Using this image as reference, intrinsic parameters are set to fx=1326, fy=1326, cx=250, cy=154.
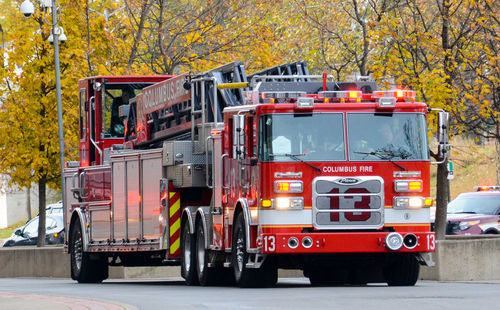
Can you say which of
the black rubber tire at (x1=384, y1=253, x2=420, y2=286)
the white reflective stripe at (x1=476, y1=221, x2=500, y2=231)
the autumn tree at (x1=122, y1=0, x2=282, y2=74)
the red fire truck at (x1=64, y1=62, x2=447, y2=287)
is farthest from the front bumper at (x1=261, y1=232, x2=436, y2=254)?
the white reflective stripe at (x1=476, y1=221, x2=500, y2=231)

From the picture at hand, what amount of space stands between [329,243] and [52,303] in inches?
153

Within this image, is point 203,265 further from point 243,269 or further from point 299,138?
point 299,138

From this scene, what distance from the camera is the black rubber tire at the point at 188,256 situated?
66.8 feet

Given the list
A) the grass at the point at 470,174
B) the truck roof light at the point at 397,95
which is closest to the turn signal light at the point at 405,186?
the truck roof light at the point at 397,95

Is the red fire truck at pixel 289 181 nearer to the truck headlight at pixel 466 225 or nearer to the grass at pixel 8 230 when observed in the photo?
the truck headlight at pixel 466 225

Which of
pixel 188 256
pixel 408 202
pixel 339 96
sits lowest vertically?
pixel 188 256

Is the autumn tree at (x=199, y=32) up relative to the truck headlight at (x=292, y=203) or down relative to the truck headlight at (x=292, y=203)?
up

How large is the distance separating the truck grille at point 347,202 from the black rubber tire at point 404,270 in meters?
1.04

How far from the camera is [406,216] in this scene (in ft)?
58.6

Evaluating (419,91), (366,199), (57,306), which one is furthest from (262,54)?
(57,306)

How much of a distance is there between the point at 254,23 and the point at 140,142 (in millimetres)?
8174

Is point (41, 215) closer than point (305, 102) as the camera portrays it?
No

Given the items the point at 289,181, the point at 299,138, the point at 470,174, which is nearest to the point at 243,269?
the point at 289,181

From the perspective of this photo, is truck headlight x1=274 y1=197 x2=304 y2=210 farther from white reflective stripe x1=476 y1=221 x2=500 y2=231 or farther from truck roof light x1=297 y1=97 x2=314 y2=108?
white reflective stripe x1=476 y1=221 x2=500 y2=231
